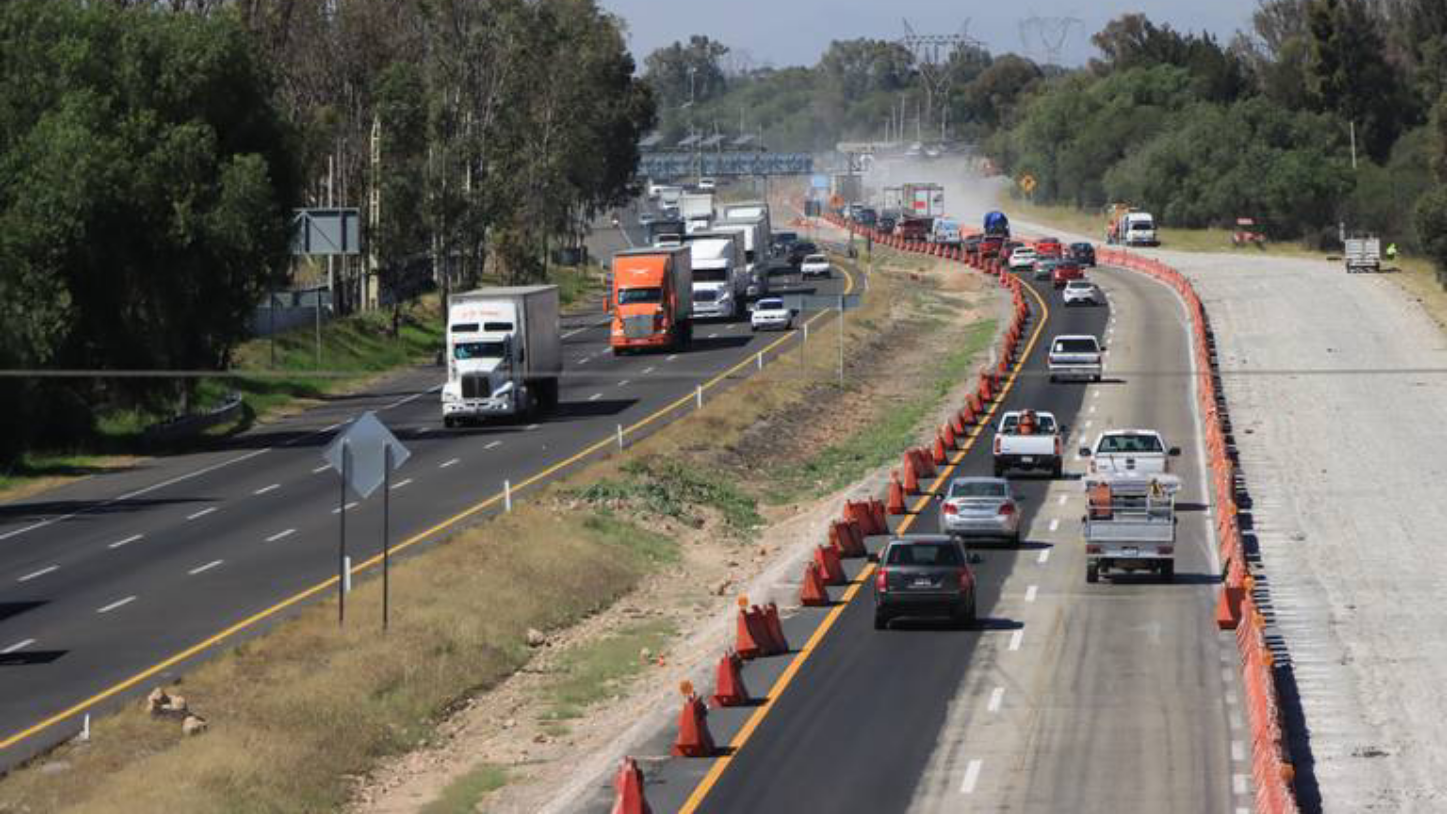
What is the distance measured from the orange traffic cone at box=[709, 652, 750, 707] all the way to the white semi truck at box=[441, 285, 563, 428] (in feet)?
124

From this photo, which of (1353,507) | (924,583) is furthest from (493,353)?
(924,583)

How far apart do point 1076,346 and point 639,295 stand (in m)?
19.8

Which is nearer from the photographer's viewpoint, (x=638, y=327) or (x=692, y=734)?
(x=692, y=734)

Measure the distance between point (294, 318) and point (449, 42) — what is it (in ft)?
92.5

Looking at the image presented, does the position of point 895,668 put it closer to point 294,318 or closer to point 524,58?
point 294,318

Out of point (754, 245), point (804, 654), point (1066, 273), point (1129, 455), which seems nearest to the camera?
point (804, 654)

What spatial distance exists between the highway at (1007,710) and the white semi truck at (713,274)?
59.4 m

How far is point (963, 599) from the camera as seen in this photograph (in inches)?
1500

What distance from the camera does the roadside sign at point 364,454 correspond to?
36000mm

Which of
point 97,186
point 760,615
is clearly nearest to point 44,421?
point 97,186

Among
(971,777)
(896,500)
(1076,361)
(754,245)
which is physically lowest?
(896,500)

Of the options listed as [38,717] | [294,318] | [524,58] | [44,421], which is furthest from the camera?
[524,58]

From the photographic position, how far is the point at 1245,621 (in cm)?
3562

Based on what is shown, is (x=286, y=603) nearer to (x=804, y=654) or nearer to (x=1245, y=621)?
(x=804, y=654)
